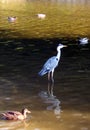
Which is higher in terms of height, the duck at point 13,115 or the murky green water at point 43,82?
the murky green water at point 43,82

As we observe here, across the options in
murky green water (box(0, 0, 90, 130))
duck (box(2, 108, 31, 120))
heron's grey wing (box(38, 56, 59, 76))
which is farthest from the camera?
heron's grey wing (box(38, 56, 59, 76))

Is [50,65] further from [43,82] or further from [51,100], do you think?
[51,100]

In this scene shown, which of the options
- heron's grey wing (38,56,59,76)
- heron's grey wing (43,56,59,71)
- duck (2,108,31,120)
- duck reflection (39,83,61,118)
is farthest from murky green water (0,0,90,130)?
heron's grey wing (43,56,59,71)

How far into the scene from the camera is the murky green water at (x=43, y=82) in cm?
1587

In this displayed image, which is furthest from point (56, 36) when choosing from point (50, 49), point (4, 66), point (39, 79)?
point (39, 79)

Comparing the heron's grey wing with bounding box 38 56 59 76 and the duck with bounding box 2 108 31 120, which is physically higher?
the heron's grey wing with bounding box 38 56 59 76

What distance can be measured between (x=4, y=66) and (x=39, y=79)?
3345 mm

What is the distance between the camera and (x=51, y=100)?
18.2 meters

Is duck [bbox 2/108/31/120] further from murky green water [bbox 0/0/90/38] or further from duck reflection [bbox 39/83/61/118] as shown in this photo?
murky green water [bbox 0/0/90/38]

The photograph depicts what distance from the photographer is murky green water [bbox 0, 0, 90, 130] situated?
52.1 feet

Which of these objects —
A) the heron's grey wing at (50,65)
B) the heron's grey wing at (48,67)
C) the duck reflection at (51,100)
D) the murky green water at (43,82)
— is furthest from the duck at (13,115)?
the heron's grey wing at (50,65)

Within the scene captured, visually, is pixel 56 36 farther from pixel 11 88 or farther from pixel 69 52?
pixel 11 88

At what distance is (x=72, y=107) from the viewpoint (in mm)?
17281

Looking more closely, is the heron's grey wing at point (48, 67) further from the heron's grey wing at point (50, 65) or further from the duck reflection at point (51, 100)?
the duck reflection at point (51, 100)
